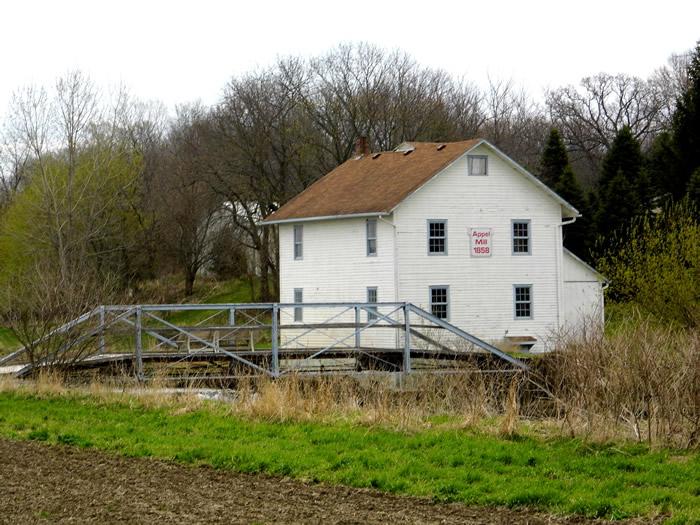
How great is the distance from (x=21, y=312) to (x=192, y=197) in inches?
1490

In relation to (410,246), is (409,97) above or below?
above

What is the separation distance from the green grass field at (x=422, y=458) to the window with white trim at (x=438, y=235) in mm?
22316

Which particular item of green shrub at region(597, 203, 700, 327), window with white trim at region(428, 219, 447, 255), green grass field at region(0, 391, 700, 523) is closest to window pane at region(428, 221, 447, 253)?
window with white trim at region(428, 219, 447, 255)

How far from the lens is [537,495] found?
10.7 meters

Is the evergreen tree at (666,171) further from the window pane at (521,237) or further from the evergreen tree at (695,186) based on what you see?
the window pane at (521,237)

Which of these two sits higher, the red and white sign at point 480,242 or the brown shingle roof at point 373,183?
the brown shingle roof at point 373,183

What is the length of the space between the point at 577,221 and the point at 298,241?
1632 centimetres

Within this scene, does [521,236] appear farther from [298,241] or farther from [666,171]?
[666,171]

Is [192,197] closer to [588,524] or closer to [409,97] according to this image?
[409,97]

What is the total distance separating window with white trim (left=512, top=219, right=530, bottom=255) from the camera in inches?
1581

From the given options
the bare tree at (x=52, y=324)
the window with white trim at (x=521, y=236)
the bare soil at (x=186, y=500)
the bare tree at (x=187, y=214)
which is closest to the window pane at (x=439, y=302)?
the window with white trim at (x=521, y=236)

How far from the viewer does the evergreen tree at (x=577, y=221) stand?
52.2 m

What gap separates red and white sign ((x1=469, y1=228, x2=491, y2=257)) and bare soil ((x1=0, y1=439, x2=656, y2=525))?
2700 cm

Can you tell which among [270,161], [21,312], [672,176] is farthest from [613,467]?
[270,161]
